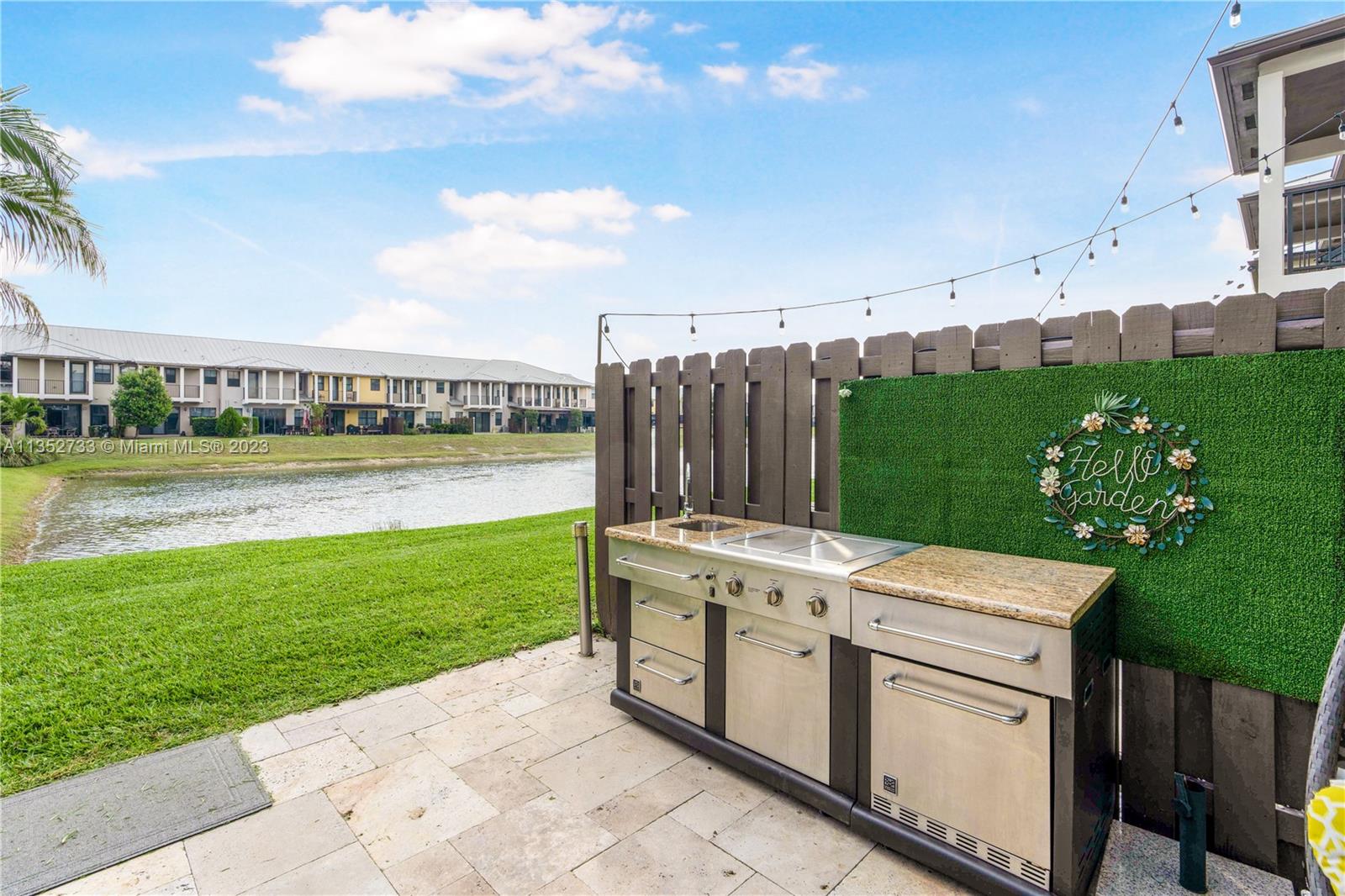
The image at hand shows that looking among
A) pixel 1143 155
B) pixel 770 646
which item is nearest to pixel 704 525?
pixel 770 646

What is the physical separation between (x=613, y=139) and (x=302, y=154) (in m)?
5.56

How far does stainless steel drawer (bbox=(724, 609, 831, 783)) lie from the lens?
2.14 m

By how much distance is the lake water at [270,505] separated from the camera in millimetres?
9531

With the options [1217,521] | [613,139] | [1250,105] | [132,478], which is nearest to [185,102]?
[613,139]

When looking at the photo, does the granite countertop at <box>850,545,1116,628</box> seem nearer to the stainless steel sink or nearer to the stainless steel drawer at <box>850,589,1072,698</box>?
the stainless steel drawer at <box>850,589,1072,698</box>

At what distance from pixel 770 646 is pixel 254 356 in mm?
45610

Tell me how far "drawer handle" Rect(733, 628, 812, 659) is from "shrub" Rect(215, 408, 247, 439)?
123ft

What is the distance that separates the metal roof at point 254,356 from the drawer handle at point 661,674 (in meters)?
33.1

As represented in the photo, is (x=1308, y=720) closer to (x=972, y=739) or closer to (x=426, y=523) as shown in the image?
(x=972, y=739)

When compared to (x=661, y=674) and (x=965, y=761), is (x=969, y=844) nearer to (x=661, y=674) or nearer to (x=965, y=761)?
(x=965, y=761)

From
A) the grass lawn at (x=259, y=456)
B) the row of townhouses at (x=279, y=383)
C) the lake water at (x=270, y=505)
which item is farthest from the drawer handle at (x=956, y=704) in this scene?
the row of townhouses at (x=279, y=383)

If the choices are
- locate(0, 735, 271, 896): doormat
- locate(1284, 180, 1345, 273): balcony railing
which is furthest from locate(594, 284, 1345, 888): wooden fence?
locate(1284, 180, 1345, 273): balcony railing

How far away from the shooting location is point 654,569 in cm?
275

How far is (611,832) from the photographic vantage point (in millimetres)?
2068
